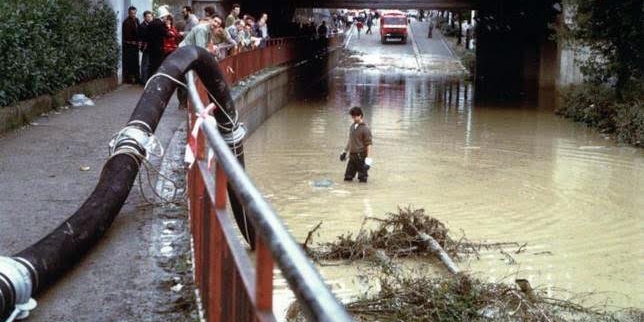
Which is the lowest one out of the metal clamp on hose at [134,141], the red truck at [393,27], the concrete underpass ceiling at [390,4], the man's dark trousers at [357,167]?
the man's dark trousers at [357,167]

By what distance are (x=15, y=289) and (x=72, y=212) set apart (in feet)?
8.58

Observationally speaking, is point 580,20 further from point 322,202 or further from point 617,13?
point 322,202

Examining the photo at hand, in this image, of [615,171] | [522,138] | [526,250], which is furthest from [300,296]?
[522,138]

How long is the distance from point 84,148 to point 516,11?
37.9 meters

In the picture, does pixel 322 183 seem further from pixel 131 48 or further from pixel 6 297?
pixel 6 297

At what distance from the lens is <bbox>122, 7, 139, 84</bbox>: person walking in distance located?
2194 cm

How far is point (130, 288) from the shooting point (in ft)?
18.3

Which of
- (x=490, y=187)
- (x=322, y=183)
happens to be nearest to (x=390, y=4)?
(x=490, y=187)

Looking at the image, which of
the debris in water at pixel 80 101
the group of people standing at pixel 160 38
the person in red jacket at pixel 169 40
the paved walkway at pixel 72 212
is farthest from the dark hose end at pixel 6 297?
the person in red jacket at pixel 169 40

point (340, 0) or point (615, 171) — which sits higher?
point (340, 0)

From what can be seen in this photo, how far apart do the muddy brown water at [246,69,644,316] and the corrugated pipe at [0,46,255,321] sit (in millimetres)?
1360

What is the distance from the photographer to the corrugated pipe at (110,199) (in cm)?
511

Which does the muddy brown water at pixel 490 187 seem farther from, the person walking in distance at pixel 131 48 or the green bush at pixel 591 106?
the person walking in distance at pixel 131 48

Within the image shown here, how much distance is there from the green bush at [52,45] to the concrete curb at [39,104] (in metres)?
0.11
